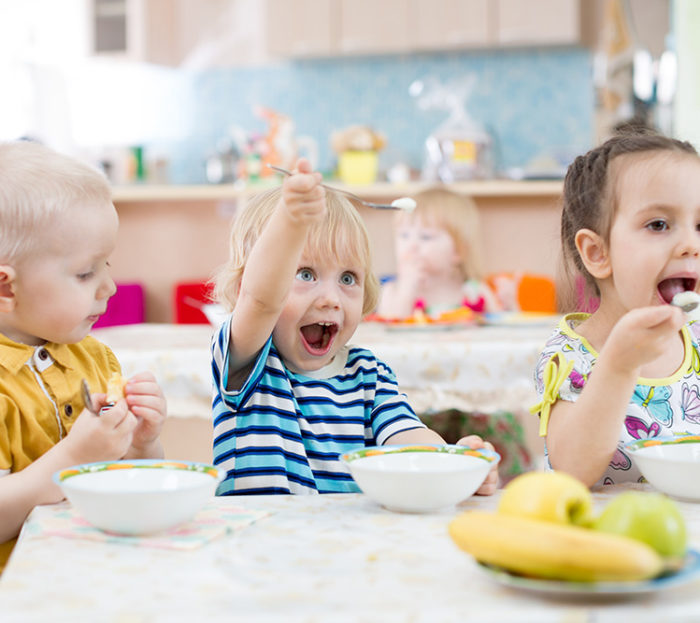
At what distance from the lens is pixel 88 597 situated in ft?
2.04

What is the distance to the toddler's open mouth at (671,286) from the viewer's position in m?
1.16

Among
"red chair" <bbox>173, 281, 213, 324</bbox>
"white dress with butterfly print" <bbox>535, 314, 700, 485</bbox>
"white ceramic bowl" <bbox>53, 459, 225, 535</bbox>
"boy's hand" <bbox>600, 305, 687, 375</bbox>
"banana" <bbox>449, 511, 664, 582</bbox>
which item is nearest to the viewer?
"banana" <bbox>449, 511, 664, 582</bbox>

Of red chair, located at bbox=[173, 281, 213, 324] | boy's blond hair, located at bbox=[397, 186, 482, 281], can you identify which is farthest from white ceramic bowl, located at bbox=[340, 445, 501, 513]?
red chair, located at bbox=[173, 281, 213, 324]

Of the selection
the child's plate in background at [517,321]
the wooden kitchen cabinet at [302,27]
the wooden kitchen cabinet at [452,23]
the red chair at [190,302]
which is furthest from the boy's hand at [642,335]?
the wooden kitchen cabinet at [302,27]

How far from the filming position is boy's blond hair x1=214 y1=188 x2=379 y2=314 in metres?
A: 1.18

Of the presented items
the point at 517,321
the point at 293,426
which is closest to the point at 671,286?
the point at 293,426

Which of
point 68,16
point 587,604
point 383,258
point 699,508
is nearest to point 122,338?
point 699,508

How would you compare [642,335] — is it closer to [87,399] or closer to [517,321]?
[87,399]

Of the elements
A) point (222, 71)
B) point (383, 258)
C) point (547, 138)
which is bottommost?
point (383, 258)

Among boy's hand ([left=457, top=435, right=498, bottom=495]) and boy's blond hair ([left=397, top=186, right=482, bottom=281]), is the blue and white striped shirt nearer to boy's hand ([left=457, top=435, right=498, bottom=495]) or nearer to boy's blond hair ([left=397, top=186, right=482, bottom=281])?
boy's hand ([left=457, top=435, right=498, bottom=495])

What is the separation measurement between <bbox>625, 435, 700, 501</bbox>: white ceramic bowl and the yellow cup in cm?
333

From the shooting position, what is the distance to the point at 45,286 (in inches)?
41.5

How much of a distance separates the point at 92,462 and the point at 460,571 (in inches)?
16.6

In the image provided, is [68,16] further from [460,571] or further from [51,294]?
[460,571]
